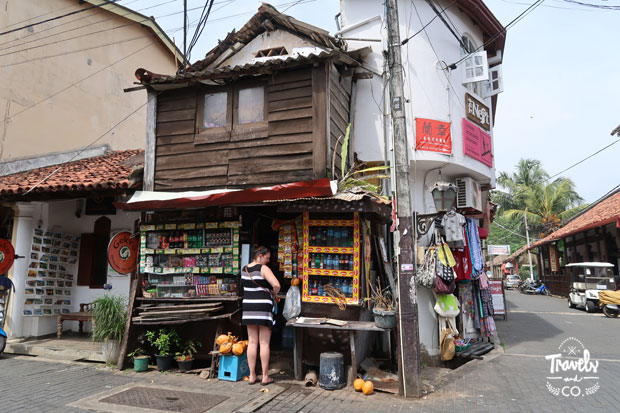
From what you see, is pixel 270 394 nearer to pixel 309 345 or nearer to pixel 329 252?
pixel 309 345

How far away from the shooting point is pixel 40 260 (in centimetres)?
940

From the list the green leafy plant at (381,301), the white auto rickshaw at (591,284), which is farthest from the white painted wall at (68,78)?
the white auto rickshaw at (591,284)

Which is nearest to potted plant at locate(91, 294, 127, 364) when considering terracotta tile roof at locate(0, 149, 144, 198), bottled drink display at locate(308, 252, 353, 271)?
terracotta tile roof at locate(0, 149, 144, 198)

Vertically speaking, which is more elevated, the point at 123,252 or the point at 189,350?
the point at 123,252

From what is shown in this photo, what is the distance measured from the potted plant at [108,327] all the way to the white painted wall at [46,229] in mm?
1750

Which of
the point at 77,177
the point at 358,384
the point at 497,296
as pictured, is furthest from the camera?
the point at 497,296

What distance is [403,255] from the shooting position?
6.13m

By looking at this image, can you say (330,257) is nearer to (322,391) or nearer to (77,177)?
(322,391)

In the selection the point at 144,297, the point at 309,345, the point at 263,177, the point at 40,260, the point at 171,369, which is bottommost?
the point at 171,369

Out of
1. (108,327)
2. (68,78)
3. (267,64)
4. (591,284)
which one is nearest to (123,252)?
(108,327)

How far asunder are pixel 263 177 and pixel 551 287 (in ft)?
94.2

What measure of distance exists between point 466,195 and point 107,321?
826 centimetres

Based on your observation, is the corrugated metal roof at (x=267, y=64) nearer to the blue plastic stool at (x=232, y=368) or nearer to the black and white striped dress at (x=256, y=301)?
the black and white striped dress at (x=256, y=301)

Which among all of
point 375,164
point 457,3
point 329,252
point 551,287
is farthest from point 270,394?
point 551,287
